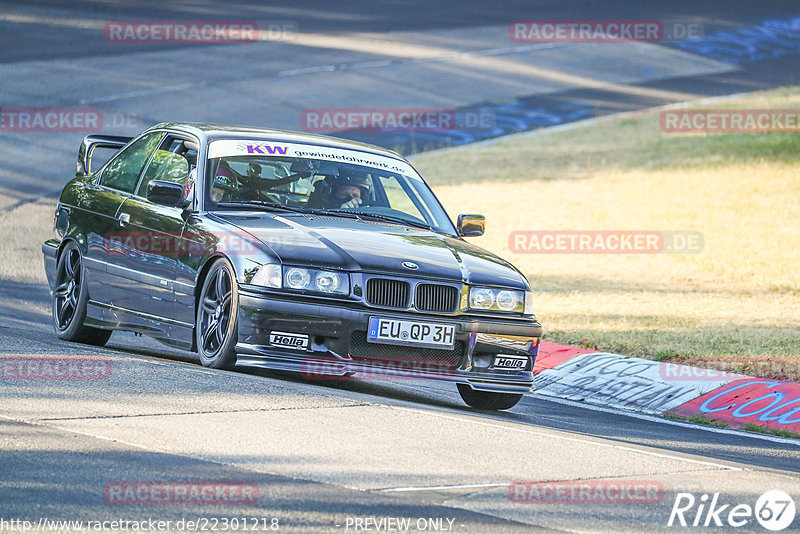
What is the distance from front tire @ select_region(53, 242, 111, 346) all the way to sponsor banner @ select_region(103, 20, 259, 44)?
69.3 ft

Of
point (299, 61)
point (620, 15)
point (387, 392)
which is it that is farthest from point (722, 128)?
point (387, 392)

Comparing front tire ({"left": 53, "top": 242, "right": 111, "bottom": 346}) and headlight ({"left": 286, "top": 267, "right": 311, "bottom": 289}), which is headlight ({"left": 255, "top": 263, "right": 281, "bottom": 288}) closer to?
headlight ({"left": 286, "top": 267, "right": 311, "bottom": 289})

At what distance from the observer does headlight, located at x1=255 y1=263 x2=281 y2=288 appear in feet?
26.6

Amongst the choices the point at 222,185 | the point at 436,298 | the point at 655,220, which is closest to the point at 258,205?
the point at 222,185

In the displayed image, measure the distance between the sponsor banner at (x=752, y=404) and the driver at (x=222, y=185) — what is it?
11.7 ft

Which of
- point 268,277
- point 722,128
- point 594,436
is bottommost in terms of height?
point 594,436

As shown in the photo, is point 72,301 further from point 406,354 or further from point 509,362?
point 509,362

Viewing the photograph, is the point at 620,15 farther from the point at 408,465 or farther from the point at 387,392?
the point at 408,465

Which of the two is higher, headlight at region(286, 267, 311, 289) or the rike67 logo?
headlight at region(286, 267, 311, 289)

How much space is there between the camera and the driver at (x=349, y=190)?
9.37 m

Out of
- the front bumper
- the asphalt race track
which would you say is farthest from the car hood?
the asphalt race track

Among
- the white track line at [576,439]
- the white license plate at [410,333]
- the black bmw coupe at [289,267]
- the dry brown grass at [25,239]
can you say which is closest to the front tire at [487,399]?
the black bmw coupe at [289,267]

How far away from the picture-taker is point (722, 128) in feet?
85.2

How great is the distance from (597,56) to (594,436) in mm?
25953
